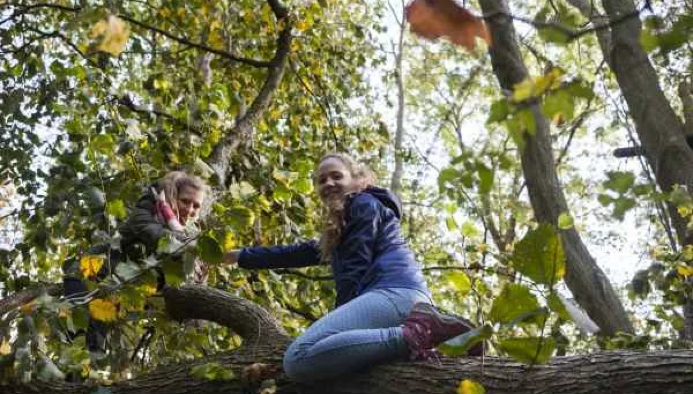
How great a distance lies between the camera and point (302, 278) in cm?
506

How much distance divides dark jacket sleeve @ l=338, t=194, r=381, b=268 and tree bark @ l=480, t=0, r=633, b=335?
58.7 inches

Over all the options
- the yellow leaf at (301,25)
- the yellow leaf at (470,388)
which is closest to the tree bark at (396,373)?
the yellow leaf at (470,388)

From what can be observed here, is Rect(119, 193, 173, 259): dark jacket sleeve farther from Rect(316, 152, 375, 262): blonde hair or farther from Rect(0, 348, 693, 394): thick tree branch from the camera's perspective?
Rect(316, 152, 375, 262): blonde hair

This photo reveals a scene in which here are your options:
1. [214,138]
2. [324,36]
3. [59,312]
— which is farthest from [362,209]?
[324,36]

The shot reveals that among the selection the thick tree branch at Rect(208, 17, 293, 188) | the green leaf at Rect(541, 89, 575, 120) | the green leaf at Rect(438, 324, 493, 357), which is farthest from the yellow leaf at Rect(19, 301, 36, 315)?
the green leaf at Rect(541, 89, 575, 120)

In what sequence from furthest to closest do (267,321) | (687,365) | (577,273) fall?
(577,273) → (267,321) → (687,365)

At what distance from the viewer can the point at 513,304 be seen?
4.70 ft

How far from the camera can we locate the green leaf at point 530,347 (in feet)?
4.99

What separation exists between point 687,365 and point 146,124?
4.04 meters

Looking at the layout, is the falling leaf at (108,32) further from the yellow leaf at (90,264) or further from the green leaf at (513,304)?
the yellow leaf at (90,264)

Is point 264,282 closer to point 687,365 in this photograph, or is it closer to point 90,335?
point 90,335

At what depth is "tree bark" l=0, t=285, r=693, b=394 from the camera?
1.80 meters

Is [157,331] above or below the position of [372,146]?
below

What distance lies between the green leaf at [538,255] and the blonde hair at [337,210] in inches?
60.5
